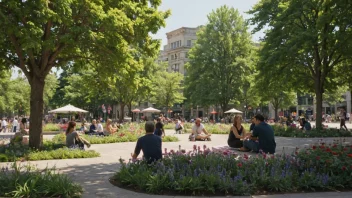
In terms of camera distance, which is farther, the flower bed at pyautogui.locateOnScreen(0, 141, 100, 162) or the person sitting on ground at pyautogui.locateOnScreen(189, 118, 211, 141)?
the person sitting on ground at pyautogui.locateOnScreen(189, 118, 211, 141)

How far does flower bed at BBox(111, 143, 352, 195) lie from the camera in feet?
22.4

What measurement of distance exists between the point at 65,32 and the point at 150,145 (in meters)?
7.54

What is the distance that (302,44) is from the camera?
22656mm

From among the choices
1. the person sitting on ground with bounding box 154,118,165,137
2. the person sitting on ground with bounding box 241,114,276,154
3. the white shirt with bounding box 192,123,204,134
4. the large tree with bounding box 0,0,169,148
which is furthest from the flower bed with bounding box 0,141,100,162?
the white shirt with bounding box 192,123,204,134

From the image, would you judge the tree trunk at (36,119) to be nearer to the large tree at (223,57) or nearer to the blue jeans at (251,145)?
the blue jeans at (251,145)

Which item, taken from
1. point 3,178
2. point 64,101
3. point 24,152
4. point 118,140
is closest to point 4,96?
point 64,101

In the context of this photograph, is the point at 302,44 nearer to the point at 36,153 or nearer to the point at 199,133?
the point at 199,133

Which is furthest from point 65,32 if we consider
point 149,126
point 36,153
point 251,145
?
point 251,145

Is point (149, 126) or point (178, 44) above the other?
point (178, 44)

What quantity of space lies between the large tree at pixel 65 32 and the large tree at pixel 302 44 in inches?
437

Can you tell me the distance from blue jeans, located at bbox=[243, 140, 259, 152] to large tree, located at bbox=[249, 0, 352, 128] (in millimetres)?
11163

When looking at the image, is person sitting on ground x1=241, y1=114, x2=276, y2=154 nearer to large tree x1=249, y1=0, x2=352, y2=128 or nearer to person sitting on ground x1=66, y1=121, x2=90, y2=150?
person sitting on ground x1=66, y1=121, x2=90, y2=150

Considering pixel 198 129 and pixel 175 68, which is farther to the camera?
pixel 175 68

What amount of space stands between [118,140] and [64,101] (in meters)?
58.8
